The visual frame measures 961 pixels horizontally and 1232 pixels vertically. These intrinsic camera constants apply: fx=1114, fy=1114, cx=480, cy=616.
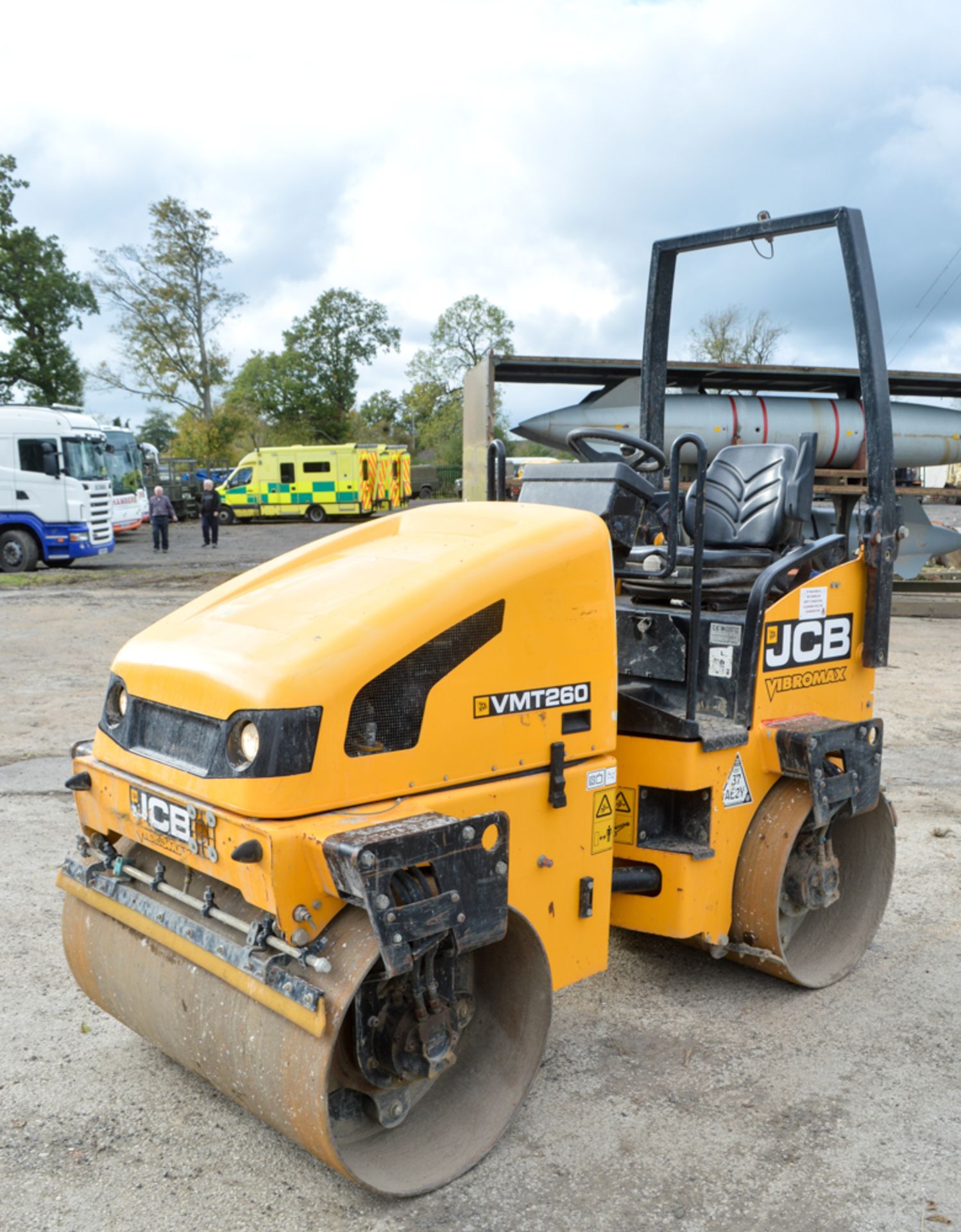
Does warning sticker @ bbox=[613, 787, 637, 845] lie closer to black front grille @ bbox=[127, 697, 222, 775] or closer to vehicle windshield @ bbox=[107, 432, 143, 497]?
black front grille @ bbox=[127, 697, 222, 775]

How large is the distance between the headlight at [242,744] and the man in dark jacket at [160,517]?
2160cm

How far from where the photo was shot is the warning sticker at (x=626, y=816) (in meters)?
3.66

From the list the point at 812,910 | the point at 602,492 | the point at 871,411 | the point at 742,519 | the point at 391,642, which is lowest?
the point at 812,910

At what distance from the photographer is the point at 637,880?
360 centimetres

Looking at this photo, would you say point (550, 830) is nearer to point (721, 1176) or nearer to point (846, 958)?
point (721, 1176)

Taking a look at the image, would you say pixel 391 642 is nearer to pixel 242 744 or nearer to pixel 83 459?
pixel 242 744

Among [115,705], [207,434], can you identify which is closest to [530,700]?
[115,705]

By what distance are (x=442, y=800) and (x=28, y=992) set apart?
206 centimetres

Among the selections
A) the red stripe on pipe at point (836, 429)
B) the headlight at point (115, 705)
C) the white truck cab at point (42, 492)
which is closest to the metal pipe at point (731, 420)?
the red stripe on pipe at point (836, 429)

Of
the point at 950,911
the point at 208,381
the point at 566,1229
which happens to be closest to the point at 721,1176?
the point at 566,1229

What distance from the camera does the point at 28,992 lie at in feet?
12.9

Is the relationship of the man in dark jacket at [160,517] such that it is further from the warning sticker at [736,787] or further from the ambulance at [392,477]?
the warning sticker at [736,787]

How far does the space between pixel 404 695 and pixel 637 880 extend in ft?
4.19

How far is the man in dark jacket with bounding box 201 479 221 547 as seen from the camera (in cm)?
2467
